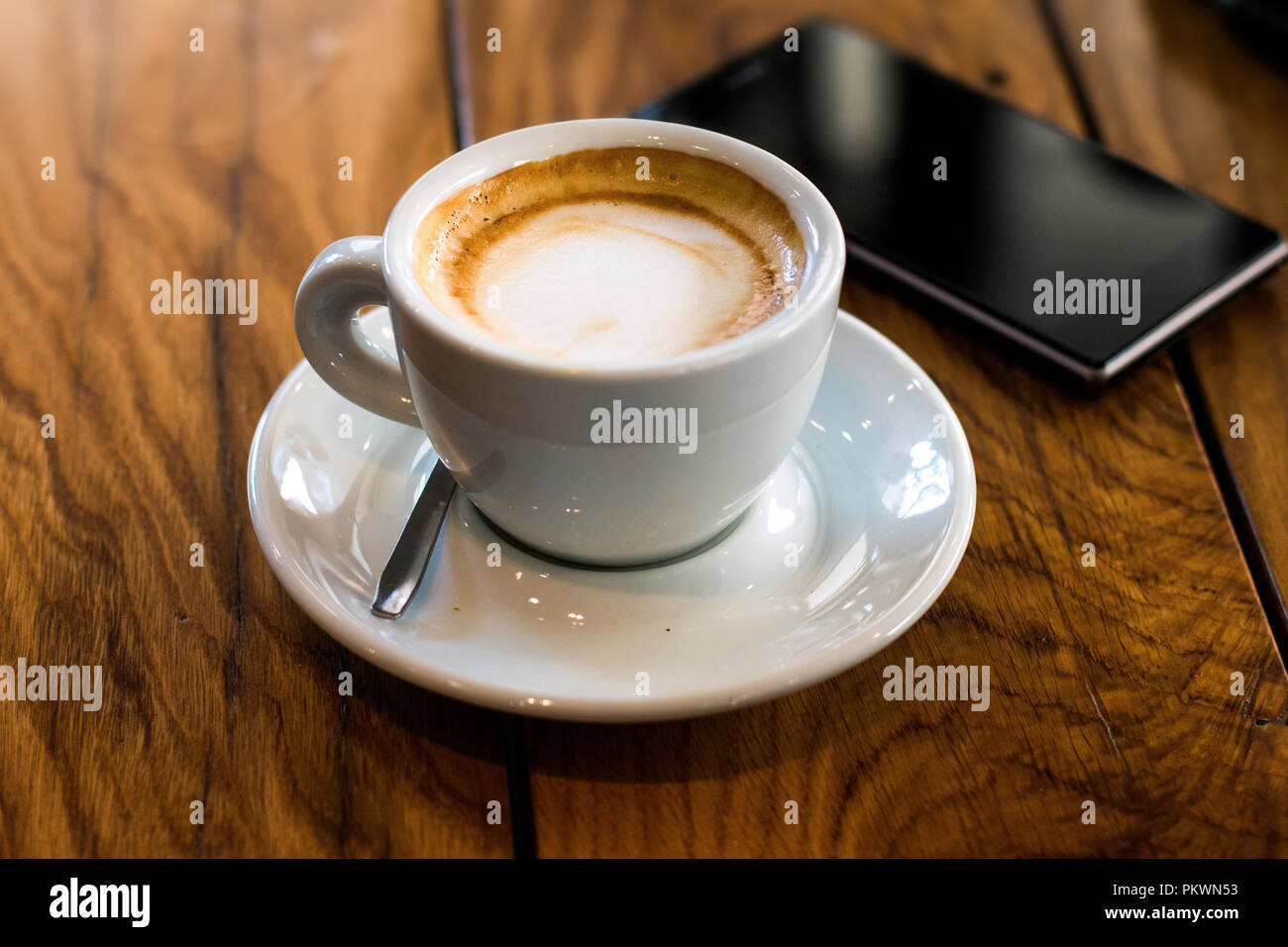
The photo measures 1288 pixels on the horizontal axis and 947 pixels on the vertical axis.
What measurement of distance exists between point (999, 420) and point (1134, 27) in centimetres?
67

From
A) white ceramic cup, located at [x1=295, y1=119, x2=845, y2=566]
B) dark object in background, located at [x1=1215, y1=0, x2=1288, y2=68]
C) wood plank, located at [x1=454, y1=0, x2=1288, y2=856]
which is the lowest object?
wood plank, located at [x1=454, y1=0, x2=1288, y2=856]

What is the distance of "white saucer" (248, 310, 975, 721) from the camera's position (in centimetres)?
59

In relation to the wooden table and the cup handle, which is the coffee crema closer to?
the cup handle

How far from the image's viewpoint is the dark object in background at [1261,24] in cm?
119

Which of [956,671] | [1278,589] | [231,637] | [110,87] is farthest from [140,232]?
[1278,589]

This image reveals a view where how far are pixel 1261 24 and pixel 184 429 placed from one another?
1.13m

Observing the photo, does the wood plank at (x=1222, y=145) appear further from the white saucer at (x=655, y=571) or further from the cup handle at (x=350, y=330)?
the cup handle at (x=350, y=330)

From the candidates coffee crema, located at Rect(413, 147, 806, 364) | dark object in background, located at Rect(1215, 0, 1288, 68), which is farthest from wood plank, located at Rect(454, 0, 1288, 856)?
dark object in background, located at Rect(1215, 0, 1288, 68)

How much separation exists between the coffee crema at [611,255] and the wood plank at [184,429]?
0.22 meters

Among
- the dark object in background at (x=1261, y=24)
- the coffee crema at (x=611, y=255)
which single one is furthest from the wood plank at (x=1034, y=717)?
the dark object in background at (x=1261, y=24)

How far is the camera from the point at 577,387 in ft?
1.85

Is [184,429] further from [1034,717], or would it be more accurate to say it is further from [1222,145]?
[1222,145]

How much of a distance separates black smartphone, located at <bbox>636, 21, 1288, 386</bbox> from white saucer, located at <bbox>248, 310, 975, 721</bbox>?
0.48 ft
